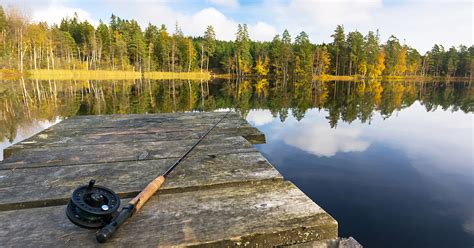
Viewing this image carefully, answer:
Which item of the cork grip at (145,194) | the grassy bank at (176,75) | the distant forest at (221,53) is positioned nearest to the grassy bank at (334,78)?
the distant forest at (221,53)

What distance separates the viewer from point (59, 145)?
2973mm

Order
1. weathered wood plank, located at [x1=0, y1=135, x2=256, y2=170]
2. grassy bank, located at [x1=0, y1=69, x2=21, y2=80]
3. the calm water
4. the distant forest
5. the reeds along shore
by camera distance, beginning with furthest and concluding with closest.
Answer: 1. the distant forest
2. the reeds along shore
3. grassy bank, located at [x1=0, y1=69, x2=21, y2=80]
4. the calm water
5. weathered wood plank, located at [x1=0, y1=135, x2=256, y2=170]

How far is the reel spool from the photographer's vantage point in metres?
1.22

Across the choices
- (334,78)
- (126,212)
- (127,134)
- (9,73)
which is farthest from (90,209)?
(334,78)

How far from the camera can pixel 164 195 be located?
1.67m

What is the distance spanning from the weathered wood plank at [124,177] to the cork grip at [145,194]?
2.0 inches

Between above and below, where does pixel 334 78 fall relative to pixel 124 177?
above

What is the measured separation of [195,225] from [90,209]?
1.53ft

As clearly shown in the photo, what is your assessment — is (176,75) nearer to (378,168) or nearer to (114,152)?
(378,168)

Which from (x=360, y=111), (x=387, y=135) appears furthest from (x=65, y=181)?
(x=360, y=111)

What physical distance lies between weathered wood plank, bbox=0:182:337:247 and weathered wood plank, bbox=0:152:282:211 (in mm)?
183

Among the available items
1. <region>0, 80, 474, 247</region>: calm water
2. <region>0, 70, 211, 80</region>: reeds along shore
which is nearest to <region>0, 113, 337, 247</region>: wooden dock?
<region>0, 80, 474, 247</region>: calm water

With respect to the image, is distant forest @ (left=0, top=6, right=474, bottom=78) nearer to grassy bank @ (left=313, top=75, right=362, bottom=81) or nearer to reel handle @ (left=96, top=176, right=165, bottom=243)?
grassy bank @ (left=313, top=75, right=362, bottom=81)

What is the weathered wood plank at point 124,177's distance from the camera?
166 cm
